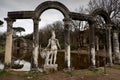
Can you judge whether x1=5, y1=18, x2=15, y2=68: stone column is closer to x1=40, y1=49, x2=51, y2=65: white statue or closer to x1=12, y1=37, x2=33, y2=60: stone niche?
x1=40, y1=49, x2=51, y2=65: white statue

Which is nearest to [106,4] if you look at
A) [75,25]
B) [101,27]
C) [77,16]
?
[101,27]

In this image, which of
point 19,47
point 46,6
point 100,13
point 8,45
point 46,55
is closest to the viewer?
point 46,6

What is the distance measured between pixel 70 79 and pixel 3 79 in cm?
429

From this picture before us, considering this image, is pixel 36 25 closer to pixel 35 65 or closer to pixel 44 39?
pixel 35 65

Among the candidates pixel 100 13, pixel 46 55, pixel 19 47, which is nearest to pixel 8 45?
pixel 46 55

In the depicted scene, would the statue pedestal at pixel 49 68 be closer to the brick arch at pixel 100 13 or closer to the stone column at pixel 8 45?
the stone column at pixel 8 45

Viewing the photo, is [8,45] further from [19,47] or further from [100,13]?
[19,47]

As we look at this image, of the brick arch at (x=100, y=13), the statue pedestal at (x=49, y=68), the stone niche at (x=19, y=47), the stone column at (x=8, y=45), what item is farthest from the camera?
the stone niche at (x=19, y=47)

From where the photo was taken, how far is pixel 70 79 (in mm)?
12945

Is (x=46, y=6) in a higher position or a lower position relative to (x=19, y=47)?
higher

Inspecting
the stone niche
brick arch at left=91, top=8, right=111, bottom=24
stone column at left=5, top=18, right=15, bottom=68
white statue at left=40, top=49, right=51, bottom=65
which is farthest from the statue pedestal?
the stone niche

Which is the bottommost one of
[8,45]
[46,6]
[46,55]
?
[46,55]

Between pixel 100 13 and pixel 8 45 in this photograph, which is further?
pixel 100 13

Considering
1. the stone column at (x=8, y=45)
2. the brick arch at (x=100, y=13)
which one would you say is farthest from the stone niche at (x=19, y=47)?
the brick arch at (x=100, y=13)
